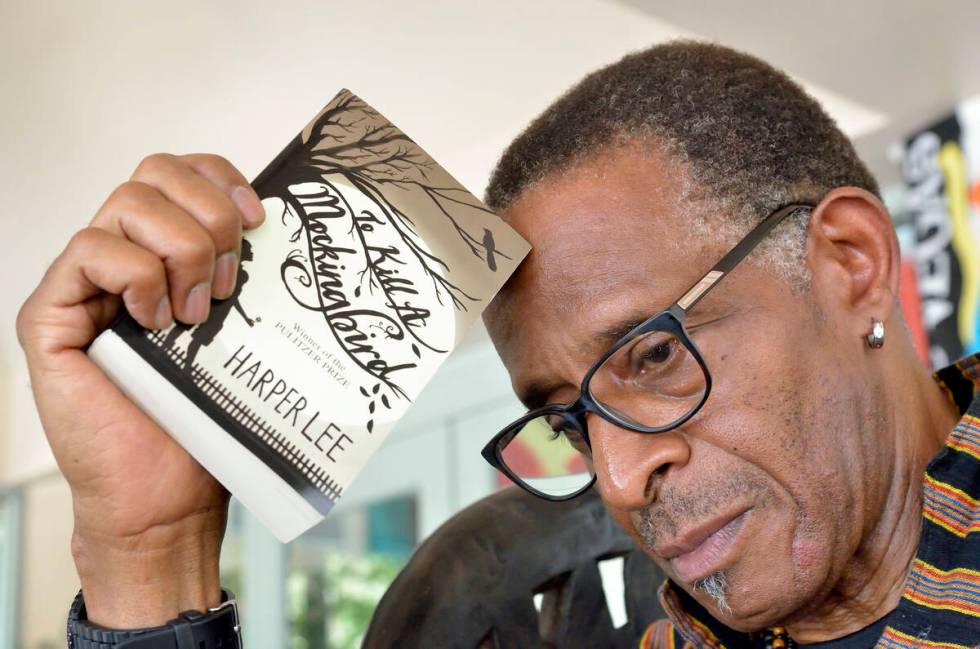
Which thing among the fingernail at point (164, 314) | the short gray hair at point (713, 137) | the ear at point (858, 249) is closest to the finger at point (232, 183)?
the fingernail at point (164, 314)

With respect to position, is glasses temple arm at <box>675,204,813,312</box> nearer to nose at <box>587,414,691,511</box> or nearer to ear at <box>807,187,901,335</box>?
ear at <box>807,187,901,335</box>

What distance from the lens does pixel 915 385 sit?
1.09 m

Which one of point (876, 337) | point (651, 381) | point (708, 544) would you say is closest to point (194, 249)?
point (651, 381)

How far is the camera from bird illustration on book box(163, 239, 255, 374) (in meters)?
0.88

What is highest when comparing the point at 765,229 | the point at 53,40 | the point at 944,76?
the point at 53,40

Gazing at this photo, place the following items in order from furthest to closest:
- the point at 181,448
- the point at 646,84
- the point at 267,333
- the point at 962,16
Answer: the point at 962,16
the point at 646,84
the point at 181,448
the point at 267,333

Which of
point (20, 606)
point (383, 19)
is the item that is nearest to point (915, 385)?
point (383, 19)

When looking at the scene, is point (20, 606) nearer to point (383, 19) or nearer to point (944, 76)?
point (383, 19)

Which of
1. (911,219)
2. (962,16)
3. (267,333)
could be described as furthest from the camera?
(911,219)

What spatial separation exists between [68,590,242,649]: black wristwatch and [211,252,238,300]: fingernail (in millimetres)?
334

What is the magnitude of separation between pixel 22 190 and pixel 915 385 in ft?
12.3

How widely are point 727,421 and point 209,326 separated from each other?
0.50m

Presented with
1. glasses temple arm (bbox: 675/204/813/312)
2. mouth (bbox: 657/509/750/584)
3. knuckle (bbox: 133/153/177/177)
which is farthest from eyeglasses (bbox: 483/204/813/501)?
knuckle (bbox: 133/153/177/177)

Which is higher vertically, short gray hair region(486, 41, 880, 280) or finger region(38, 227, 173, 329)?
finger region(38, 227, 173, 329)
